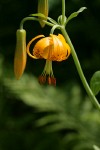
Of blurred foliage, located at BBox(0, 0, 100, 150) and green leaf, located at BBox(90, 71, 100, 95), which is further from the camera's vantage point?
blurred foliage, located at BBox(0, 0, 100, 150)

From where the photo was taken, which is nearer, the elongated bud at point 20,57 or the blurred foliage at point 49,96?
the elongated bud at point 20,57

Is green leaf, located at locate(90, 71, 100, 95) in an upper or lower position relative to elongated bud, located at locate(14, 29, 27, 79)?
lower

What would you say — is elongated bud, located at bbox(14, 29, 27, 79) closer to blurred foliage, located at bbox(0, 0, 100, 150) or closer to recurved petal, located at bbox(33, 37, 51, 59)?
recurved petal, located at bbox(33, 37, 51, 59)

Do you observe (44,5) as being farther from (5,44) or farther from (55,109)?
(5,44)

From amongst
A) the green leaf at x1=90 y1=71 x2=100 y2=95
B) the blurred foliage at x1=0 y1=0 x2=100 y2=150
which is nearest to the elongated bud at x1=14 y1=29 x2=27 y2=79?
the green leaf at x1=90 y1=71 x2=100 y2=95

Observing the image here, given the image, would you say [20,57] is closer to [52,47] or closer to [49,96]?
[52,47]

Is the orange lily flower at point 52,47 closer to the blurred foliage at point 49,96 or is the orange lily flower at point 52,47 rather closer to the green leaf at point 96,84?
the green leaf at point 96,84

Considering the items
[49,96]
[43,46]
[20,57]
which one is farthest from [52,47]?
[49,96]

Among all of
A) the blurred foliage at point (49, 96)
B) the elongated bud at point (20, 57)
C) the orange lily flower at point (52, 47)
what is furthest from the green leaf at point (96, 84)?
the blurred foliage at point (49, 96)
